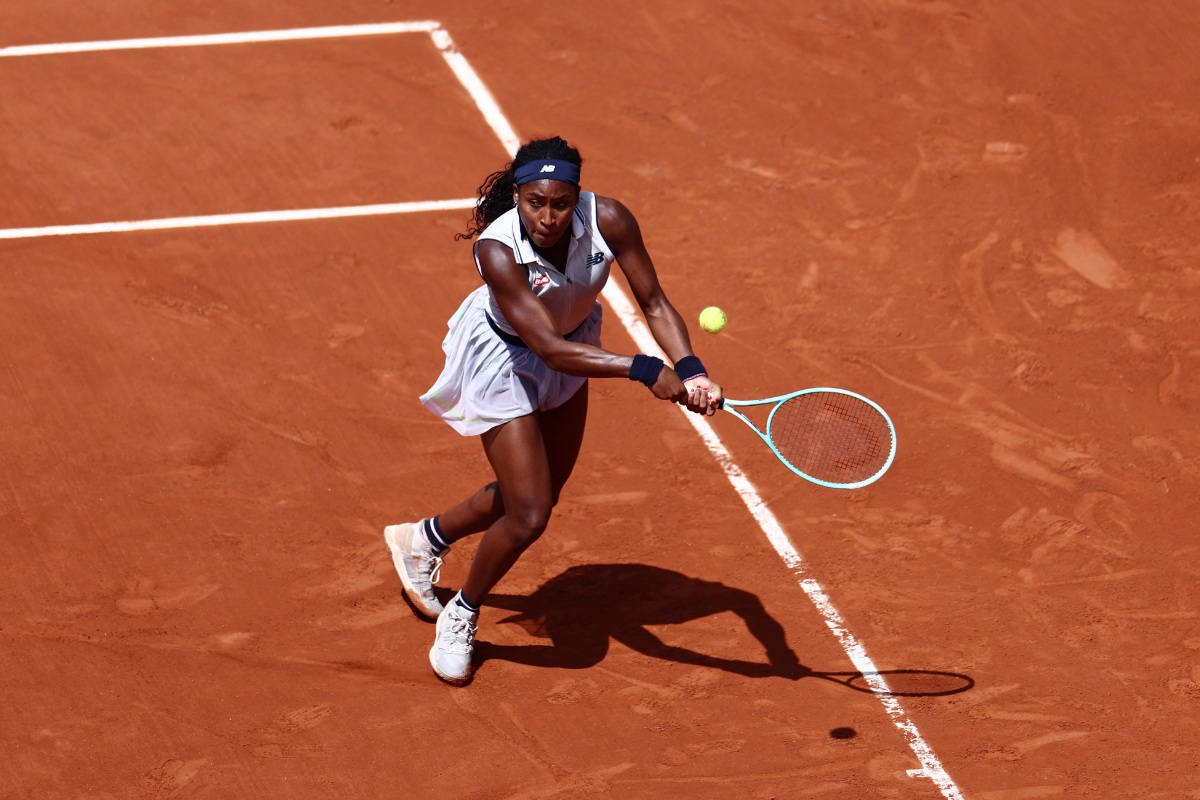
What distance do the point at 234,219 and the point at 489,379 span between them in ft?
13.6

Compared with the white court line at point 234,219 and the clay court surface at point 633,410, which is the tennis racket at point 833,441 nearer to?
the clay court surface at point 633,410

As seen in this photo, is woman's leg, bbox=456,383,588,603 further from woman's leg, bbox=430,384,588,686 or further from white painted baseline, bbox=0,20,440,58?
white painted baseline, bbox=0,20,440,58

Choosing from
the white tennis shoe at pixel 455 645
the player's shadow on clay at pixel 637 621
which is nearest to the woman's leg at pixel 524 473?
the white tennis shoe at pixel 455 645

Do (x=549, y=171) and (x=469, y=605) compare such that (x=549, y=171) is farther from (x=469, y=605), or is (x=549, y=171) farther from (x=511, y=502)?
(x=469, y=605)

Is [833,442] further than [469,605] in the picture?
Yes

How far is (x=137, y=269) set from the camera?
790 centimetres

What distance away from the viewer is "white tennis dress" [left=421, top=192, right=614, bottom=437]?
477 cm

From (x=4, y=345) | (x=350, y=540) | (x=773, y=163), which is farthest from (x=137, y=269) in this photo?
(x=773, y=163)

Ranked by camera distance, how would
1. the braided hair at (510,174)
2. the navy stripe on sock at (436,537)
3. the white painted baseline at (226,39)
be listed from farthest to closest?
the white painted baseline at (226,39)
the navy stripe on sock at (436,537)
the braided hair at (510,174)

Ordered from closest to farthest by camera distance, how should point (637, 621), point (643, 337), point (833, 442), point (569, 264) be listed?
point (569, 264) → point (833, 442) → point (637, 621) → point (643, 337)

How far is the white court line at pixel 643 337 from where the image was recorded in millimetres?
5113

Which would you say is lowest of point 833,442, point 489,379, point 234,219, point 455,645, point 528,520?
point 455,645

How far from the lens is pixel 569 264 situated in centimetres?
479

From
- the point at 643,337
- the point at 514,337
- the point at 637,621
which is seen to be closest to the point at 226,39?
the point at 643,337
